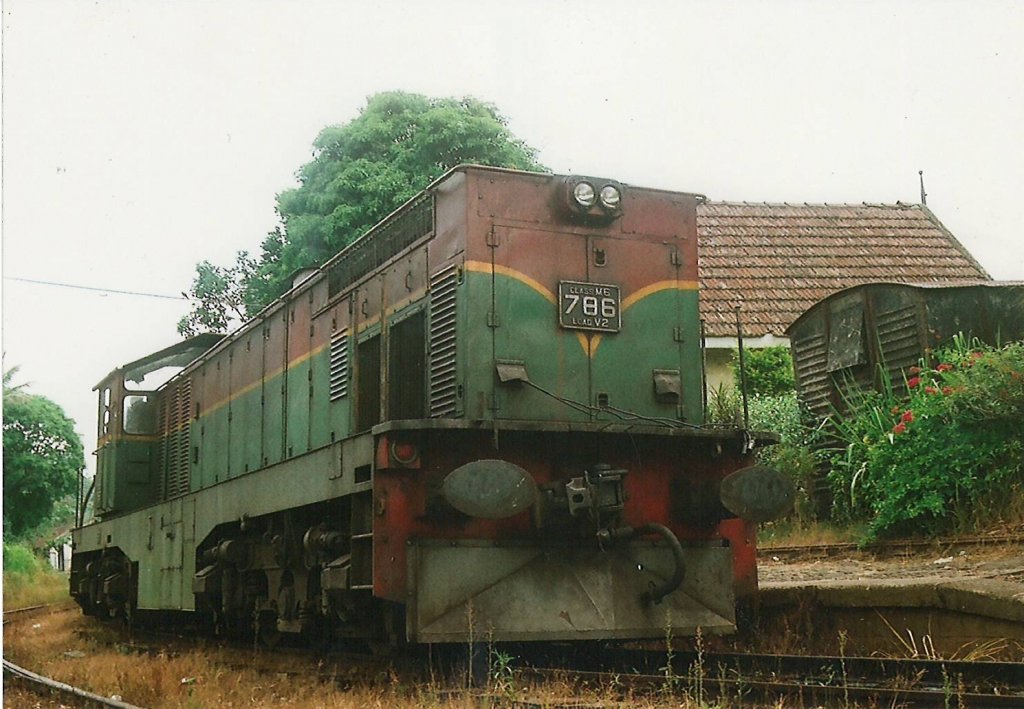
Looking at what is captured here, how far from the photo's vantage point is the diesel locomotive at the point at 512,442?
595cm

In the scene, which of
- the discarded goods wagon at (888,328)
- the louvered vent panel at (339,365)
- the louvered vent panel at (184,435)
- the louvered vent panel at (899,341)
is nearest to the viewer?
the louvered vent panel at (339,365)

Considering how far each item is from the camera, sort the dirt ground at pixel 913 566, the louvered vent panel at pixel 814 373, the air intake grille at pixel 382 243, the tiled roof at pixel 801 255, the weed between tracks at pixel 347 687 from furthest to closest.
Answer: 1. the tiled roof at pixel 801 255
2. the louvered vent panel at pixel 814 373
3. the dirt ground at pixel 913 566
4. the air intake grille at pixel 382 243
5. the weed between tracks at pixel 347 687

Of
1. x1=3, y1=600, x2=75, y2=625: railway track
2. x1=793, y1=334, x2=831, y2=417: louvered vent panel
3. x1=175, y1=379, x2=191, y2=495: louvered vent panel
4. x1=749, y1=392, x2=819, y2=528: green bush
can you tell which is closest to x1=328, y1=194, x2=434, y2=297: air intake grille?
x1=175, y1=379, x2=191, y2=495: louvered vent panel

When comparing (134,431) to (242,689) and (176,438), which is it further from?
(242,689)

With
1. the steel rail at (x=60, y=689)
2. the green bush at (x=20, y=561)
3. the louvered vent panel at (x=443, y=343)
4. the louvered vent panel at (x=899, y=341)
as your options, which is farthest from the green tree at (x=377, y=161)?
the louvered vent panel at (x=443, y=343)

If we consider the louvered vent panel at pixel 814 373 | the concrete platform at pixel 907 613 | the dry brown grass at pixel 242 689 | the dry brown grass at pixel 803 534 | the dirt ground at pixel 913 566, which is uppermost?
the louvered vent panel at pixel 814 373

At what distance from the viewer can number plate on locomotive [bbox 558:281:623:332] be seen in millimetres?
6777

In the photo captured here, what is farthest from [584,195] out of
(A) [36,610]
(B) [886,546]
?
(A) [36,610]

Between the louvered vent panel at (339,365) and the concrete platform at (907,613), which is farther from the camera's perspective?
the louvered vent panel at (339,365)

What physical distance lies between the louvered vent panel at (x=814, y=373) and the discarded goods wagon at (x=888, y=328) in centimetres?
1

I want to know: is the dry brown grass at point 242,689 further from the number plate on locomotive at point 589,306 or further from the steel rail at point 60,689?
the number plate on locomotive at point 589,306

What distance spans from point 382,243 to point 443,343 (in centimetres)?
136

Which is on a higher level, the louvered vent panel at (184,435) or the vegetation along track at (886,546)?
the louvered vent panel at (184,435)

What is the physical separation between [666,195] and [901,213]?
16.7 meters
